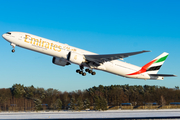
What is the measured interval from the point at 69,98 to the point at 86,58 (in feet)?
249

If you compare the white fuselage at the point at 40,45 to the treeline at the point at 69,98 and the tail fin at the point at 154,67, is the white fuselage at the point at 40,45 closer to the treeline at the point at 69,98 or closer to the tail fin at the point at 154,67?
the tail fin at the point at 154,67

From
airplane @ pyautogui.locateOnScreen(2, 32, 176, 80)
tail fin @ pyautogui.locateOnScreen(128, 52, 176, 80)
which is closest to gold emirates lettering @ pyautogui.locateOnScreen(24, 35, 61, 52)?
airplane @ pyautogui.locateOnScreen(2, 32, 176, 80)

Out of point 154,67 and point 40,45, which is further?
point 154,67

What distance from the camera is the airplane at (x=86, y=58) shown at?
38188 mm

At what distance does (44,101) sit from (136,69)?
80093 mm

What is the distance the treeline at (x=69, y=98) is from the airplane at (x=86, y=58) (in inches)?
1868

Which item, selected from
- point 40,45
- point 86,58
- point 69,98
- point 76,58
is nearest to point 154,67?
point 86,58

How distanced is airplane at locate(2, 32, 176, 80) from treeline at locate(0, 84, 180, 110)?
47.4 m

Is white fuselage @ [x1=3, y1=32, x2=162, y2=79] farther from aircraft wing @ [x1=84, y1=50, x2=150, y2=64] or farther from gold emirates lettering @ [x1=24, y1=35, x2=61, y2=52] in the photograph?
aircraft wing @ [x1=84, y1=50, x2=150, y2=64]

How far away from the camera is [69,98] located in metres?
114

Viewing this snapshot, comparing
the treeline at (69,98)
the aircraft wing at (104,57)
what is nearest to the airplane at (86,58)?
the aircraft wing at (104,57)

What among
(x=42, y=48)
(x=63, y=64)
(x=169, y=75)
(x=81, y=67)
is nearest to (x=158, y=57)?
(x=169, y=75)

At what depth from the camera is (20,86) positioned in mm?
130375

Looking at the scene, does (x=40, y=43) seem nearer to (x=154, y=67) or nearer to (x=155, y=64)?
(x=154, y=67)
